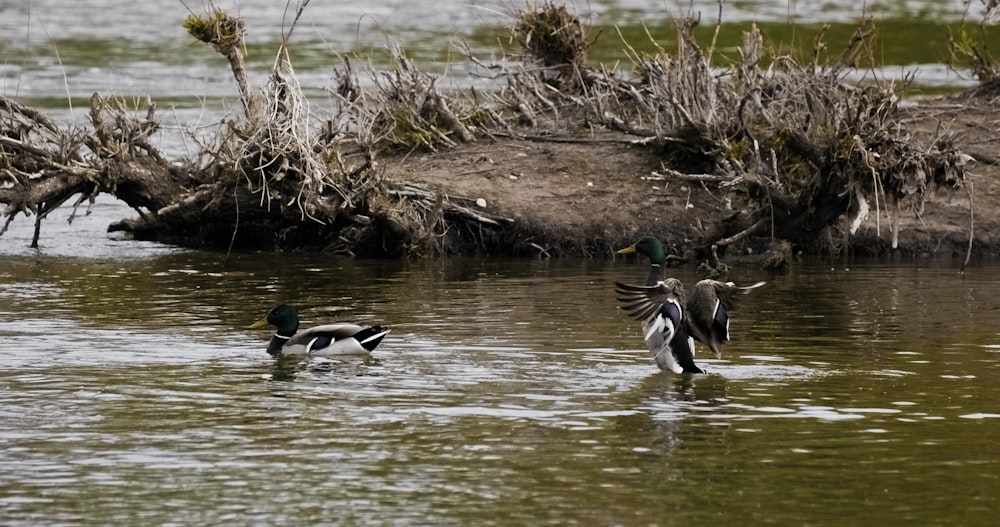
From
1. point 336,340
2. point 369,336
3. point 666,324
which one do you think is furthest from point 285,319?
point 666,324

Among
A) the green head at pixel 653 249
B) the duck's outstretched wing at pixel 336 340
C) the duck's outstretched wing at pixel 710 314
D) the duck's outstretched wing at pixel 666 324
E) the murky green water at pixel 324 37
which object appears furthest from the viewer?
the murky green water at pixel 324 37

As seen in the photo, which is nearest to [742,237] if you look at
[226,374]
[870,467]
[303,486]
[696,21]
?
[696,21]

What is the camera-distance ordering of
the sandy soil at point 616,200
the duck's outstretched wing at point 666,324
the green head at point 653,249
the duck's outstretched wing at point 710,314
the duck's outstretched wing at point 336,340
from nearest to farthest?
the duck's outstretched wing at point 666,324 → the duck's outstretched wing at point 710,314 → the duck's outstretched wing at point 336,340 → the green head at point 653,249 → the sandy soil at point 616,200

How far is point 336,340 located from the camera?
12656 mm

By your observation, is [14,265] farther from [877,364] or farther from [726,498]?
[726,498]

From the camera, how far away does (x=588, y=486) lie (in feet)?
28.7

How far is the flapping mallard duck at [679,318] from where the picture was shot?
1198 cm

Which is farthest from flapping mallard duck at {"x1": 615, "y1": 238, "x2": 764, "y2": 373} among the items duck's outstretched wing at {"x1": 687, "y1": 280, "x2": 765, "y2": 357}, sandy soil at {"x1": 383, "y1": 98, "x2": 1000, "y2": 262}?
sandy soil at {"x1": 383, "y1": 98, "x2": 1000, "y2": 262}

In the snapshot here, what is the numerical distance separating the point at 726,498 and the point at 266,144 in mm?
9488

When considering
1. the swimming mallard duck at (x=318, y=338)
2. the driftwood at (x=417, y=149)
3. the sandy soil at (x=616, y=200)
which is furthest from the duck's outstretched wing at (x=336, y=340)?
the sandy soil at (x=616, y=200)

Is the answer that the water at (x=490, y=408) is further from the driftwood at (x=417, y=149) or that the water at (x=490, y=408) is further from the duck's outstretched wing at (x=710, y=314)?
the driftwood at (x=417, y=149)

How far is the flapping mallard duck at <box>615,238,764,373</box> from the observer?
39.3 ft

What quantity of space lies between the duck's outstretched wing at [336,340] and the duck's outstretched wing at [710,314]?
2158mm

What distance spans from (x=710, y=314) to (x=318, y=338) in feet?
9.17
